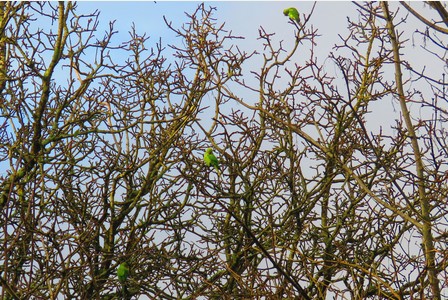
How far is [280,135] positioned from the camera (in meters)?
9.69

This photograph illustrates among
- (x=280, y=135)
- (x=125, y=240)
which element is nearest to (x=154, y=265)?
(x=125, y=240)

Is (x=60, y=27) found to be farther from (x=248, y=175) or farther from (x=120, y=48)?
(x=248, y=175)

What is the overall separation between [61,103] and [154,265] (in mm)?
2691

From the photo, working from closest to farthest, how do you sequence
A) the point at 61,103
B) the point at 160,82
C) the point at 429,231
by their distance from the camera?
the point at 429,231, the point at 61,103, the point at 160,82

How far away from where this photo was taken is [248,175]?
31.2 feet

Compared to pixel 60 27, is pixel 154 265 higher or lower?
lower

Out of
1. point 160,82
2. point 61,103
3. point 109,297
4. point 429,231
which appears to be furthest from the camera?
point 160,82

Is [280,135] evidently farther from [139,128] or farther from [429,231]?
[429,231]

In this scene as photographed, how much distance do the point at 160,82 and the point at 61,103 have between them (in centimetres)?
154

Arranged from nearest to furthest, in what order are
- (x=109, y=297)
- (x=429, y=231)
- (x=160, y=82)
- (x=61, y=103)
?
(x=429, y=231) → (x=109, y=297) → (x=61, y=103) → (x=160, y=82)

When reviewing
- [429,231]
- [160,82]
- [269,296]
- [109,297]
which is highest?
[160,82]

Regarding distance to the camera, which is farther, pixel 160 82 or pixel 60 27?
pixel 160 82

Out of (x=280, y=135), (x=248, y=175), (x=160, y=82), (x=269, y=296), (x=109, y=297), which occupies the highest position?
(x=160, y=82)

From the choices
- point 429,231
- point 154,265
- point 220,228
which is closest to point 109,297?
point 154,265
